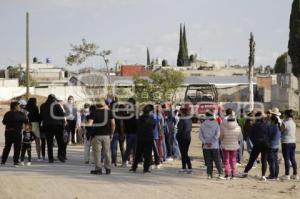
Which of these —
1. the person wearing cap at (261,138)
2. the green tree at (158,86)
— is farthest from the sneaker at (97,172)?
the green tree at (158,86)

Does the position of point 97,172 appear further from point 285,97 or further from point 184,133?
point 285,97

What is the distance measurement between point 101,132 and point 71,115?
6.46 m

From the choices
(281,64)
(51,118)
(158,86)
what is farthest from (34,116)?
(281,64)

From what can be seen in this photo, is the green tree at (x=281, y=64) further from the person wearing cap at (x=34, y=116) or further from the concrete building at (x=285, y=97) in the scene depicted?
the person wearing cap at (x=34, y=116)

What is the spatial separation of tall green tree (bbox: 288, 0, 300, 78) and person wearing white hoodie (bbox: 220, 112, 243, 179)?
2887 cm

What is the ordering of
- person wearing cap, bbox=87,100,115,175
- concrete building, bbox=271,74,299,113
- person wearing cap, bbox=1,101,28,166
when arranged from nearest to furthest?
person wearing cap, bbox=87,100,115,175 < person wearing cap, bbox=1,101,28,166 < concrete building, bbox=271,74,299,113

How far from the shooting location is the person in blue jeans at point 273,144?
1382cm

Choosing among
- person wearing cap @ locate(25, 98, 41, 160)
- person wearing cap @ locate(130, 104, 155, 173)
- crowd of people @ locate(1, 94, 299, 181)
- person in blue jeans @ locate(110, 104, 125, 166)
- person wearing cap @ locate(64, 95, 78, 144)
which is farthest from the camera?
person wearing cap @ locate(64, 95, 78, 144)

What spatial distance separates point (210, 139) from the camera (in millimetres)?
13508

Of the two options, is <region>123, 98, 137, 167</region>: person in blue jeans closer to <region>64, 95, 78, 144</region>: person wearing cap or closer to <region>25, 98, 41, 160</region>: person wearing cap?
<region>25, 98, 41, 160</region>: person wearing cap

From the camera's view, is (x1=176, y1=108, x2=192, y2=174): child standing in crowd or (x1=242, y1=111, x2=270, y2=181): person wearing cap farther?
(x1=176, y1=108, x2=192, y2=174): child standing in crowd

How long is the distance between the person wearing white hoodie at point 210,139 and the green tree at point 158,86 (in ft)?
78.3

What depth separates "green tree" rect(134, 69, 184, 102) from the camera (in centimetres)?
3862

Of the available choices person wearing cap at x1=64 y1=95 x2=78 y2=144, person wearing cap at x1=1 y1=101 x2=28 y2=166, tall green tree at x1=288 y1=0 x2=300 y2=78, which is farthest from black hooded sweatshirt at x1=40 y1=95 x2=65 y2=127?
tall green tree at x1=288 y1=0 x2=300 y2=78
